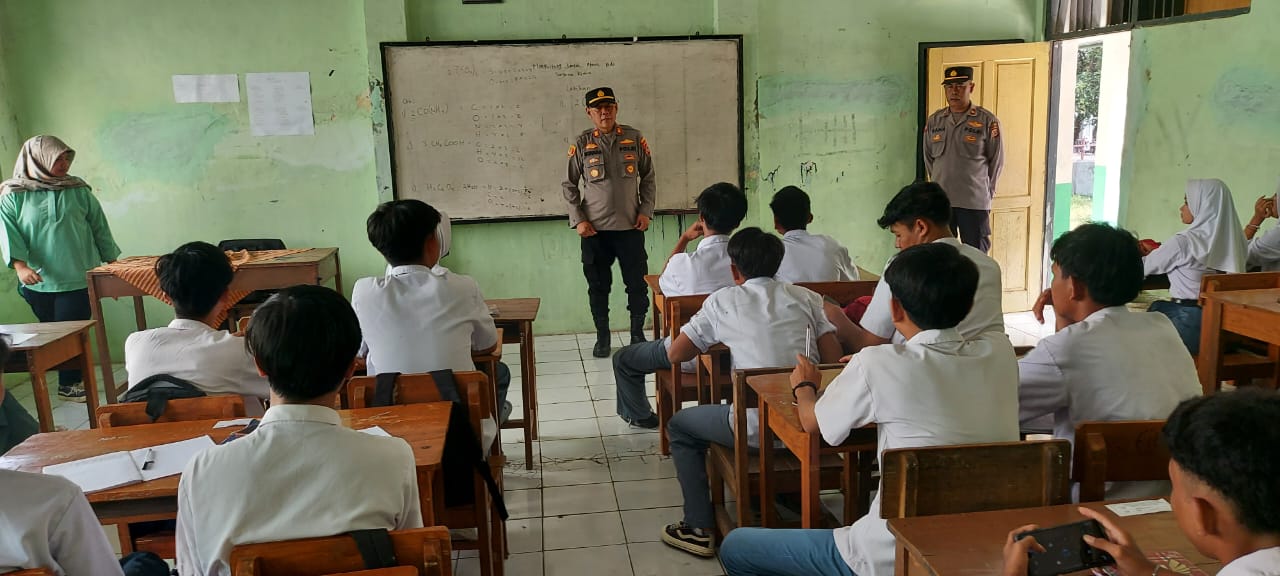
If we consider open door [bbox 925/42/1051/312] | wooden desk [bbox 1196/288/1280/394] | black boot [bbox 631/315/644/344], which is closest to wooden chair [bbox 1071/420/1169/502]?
wooden desk [bbox 1196/288/1280/394]

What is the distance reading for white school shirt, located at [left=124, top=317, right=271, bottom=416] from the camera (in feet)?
7.87

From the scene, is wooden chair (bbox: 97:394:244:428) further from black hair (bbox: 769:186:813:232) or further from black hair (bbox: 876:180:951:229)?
black hair (bbox: 769:186:813:232)

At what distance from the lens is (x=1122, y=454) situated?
1.70 meters

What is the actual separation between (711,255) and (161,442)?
2.24 meters

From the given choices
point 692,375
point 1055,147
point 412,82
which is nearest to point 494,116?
point 412,82

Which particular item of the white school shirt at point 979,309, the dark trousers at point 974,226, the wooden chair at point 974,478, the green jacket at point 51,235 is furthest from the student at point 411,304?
the dark trousers at point 974,226

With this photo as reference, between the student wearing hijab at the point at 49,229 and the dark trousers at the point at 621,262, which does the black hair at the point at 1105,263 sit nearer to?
the dark trousers at the point at 621,262

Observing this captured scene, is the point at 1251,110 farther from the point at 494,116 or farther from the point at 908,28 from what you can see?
the point at 494,116

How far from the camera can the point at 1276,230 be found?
13.3 feet

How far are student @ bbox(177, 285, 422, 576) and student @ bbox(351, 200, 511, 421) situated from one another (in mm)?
1076

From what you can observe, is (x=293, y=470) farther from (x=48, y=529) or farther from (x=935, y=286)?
(x=935, y=286)

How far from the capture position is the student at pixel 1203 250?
12.8ft

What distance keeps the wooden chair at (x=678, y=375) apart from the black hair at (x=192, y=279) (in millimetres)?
1615

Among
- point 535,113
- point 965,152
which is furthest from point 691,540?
point 965,152
